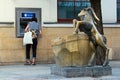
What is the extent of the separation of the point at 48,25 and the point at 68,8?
1.22 metres

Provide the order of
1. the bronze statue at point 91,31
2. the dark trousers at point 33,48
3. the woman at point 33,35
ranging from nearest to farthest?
the bronze statue at point 91,31
the woman at point 33,35
the dark trousers at point 33,48

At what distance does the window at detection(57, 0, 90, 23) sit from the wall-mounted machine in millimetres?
970

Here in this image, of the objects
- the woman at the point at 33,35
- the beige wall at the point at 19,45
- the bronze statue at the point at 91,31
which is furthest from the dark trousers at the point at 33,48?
the bronze statue at the point at 91,31

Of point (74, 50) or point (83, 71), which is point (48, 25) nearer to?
point (74, 50)

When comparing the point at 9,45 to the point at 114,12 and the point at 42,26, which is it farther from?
the point at 114,12

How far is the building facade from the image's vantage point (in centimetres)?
1884

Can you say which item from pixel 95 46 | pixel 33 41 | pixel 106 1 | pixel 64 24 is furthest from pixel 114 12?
pixel 95 46

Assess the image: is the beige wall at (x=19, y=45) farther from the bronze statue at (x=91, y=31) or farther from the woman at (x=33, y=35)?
the bronze statue at (x=91, y=31)

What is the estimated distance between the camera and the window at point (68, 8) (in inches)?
769

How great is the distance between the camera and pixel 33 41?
18.5 meters

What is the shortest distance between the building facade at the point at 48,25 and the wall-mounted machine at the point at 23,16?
129 millimetres

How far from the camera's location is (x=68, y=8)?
19.6 meters

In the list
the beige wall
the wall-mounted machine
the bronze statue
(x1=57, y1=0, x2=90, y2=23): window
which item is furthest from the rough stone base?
(x1=57, y1=0, x2=90, y2=23): window

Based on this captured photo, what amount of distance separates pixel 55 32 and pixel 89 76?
22.2ft
